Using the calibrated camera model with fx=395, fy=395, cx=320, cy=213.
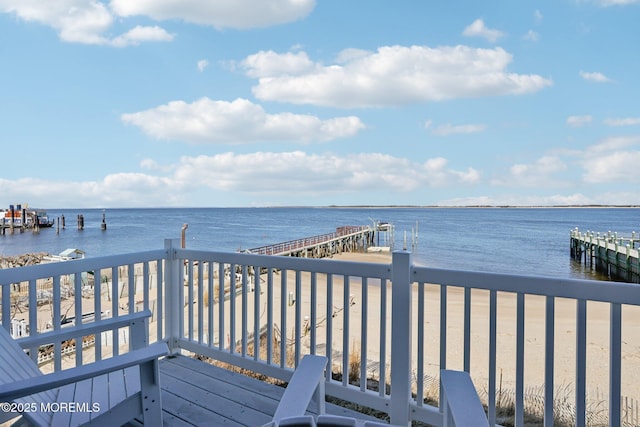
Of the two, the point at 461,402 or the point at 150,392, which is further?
the point at 150,392

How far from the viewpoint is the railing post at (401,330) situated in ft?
7.23

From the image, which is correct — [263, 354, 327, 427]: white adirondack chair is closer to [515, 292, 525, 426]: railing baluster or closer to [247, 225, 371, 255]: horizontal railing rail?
[515, 292, 525, 426]: railing baluster

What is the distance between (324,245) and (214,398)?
75.5 feet

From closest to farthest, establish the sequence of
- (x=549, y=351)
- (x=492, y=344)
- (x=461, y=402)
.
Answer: (x=461, y=402) < (x=549, y=351) < (x=492, y=344)

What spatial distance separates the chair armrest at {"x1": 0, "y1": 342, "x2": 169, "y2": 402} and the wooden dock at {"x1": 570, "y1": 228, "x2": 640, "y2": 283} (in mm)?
19622

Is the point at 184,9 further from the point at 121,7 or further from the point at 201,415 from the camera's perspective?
the point at 201,415

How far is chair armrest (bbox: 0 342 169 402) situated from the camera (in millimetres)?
1333

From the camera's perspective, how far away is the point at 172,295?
11.0 ft

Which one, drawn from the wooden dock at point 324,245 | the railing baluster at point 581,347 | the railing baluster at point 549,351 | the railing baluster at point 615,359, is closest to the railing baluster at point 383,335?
the railing baluster at point 549,351

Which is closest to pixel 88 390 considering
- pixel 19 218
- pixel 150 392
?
pixel 150 392

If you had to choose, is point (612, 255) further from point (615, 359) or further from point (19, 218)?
point (19, 218)

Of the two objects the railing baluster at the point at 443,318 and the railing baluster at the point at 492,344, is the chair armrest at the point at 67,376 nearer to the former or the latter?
the railing baluster at the point at 443,318

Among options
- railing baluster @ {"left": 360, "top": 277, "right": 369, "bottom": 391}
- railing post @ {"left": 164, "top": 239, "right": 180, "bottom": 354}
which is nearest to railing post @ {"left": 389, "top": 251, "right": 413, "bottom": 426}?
railing baluster @ {"left": 360, "top": 277, "right": 369, "bottom": 391}

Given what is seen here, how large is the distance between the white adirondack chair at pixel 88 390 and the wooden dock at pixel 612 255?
1951cm
